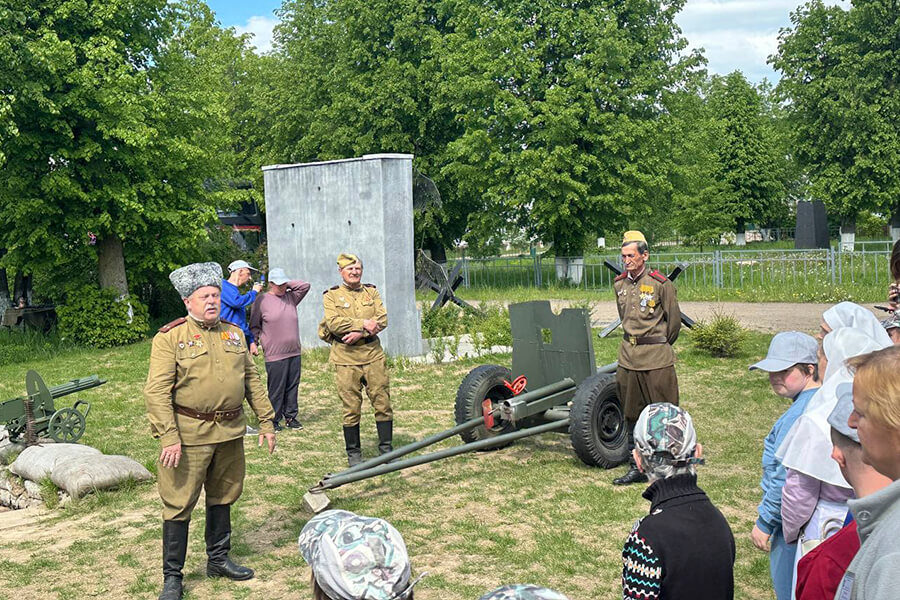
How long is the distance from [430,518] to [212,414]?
6.40ft

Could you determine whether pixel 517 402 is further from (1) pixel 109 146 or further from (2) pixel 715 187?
(2) pixel 715 187

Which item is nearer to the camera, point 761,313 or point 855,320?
point 855,320

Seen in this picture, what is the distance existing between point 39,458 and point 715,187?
126 feet

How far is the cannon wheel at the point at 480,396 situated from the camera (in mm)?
A: 7746

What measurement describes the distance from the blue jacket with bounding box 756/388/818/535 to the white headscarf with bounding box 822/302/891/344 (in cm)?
30

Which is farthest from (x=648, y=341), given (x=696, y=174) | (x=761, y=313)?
(x=696, y=174)

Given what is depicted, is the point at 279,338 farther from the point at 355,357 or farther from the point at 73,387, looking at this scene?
the point at 73,387

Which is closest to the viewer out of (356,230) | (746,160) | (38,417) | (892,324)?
(892,324)

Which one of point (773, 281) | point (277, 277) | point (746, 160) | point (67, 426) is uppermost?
point (746, 160)

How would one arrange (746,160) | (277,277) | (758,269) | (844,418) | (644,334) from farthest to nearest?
(746,160) < (758,269) < (277,277) < (644,334) < (844,418)

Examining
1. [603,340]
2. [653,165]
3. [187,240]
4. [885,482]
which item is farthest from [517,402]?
[653,165]

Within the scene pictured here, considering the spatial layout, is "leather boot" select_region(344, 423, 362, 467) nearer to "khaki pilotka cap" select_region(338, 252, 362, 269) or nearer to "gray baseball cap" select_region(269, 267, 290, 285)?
"khaki pilotka cap" select_region(338, 252, 362, 269)

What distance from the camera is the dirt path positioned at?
51.0 feet

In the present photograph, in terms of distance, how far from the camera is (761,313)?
1766cm
